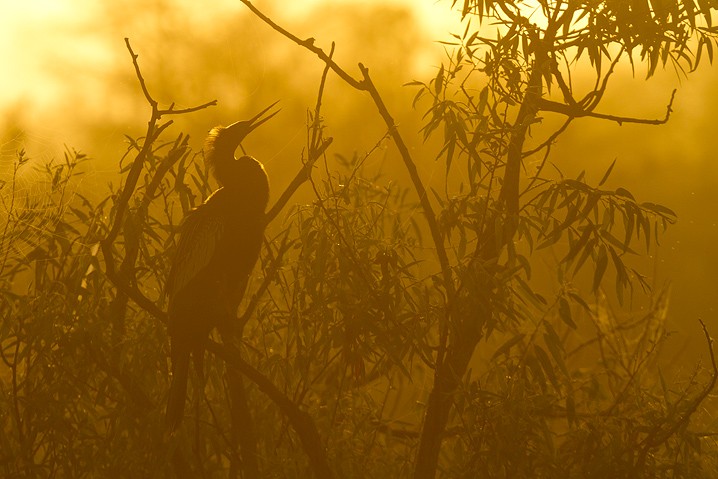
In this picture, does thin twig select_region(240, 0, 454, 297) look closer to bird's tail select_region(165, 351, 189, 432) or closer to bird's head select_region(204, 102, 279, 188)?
bird's head select_region(204, 102, 279, 188)

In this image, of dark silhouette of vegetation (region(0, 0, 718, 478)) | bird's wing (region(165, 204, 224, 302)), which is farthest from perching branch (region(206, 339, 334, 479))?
bird's wing (region(165, 204, 224, 302))

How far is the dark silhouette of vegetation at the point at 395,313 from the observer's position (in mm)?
2686

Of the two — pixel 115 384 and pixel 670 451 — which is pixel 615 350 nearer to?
pixel 670 451

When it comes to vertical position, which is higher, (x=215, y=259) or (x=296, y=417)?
(x=215, y=259)

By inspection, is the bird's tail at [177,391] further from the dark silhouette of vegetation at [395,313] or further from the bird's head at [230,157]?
the bird's head at [230,157]

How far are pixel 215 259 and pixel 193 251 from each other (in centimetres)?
8

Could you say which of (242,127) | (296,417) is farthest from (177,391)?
(242,127)

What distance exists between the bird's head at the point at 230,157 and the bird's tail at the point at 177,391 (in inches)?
21.6

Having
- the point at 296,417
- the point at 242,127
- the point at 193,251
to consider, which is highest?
the point at 242,127

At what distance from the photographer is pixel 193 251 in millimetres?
2518

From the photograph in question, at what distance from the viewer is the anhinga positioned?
2.47 m

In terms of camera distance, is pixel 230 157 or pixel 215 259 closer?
pixel 215 259

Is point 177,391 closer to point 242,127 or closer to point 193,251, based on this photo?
point 193,251

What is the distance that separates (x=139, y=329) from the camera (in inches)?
115
